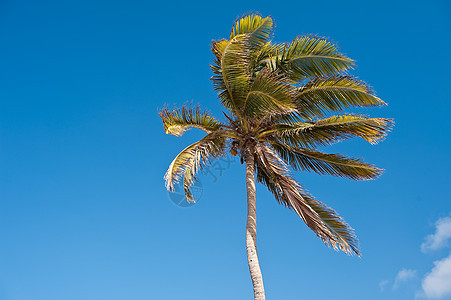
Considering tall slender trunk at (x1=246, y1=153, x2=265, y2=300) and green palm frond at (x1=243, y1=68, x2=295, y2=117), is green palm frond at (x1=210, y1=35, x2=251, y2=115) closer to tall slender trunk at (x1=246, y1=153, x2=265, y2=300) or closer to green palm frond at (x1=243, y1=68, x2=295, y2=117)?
green palm frond at (x1=243, y1=68, x2=295, y2=117)

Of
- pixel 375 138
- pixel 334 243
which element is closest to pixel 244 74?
pixel 375 138

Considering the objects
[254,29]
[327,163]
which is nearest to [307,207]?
[327,163]

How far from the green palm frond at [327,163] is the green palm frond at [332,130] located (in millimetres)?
298

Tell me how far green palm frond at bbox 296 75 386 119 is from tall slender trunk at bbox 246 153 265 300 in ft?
7.10

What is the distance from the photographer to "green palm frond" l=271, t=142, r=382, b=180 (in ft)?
41.2

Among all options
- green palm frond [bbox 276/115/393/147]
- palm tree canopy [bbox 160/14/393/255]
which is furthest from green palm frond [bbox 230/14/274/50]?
green palm frond [bbox 276/115/393/147]

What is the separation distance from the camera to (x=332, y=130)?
40.8ft

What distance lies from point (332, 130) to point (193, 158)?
3.85 metres

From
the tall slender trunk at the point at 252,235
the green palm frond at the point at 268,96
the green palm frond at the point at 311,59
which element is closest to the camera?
the tall slender trunk at the point at 252,235

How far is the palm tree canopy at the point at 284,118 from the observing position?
1195cm

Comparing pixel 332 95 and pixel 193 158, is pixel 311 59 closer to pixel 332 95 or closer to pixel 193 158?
pixel 332 95

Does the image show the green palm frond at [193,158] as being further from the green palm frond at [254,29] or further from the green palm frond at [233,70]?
the green palm frond at [254,29]

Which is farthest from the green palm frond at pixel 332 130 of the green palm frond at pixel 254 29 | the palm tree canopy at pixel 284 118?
the green palm frond at pixel 254 29

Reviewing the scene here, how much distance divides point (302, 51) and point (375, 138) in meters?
3.27
